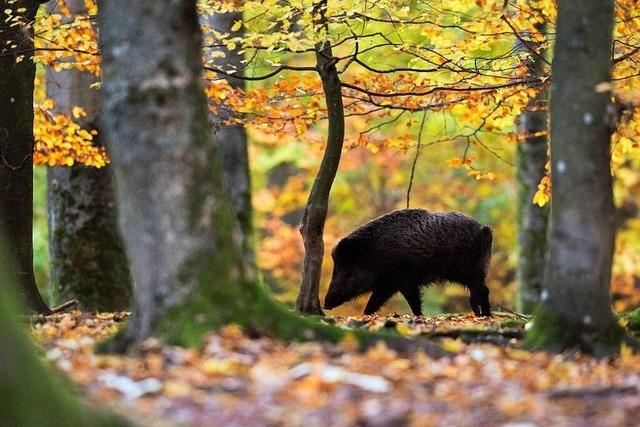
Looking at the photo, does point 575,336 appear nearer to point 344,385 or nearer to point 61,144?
point 344,385

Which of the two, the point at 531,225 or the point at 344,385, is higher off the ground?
the point at 531,225

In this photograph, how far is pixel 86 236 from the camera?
46.0ft

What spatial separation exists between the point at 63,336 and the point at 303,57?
19920mm

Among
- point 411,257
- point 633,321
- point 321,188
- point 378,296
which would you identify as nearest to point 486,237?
point 411,257

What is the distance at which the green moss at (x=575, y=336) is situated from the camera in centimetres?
685

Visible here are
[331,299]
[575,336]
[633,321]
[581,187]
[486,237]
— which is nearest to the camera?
[581,187]

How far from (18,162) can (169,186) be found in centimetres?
398

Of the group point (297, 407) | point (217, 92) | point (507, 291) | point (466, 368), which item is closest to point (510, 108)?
point (217, 92)

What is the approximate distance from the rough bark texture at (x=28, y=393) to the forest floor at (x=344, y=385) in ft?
1.14

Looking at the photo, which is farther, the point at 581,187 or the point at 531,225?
the point at 531,225

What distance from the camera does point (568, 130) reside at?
678 cm

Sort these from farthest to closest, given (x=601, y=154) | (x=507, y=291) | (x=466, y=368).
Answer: (x=507, y=291)
(x=601, y=154)
(x=466, y=368)

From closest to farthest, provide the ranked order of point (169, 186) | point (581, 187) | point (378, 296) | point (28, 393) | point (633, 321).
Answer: point (28, 393), point (169, 186), point (581, 187), point (633, 321), point (378, 296)

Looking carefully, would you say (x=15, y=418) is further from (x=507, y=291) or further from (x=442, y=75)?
(x=507, y=291)
